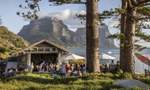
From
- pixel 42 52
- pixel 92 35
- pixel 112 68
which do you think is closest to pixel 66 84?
pixel 92 35

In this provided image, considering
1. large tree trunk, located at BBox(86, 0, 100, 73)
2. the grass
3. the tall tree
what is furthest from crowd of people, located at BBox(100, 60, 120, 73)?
the grass

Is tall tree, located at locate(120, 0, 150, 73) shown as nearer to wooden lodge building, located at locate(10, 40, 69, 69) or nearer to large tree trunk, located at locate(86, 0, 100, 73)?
large tree trunk, located at locate(86, 0, 100, 73)

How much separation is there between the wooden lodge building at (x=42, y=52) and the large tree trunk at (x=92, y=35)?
92.7ft

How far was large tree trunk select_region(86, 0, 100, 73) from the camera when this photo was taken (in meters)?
32.5

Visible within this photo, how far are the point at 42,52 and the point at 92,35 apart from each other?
1155 inches

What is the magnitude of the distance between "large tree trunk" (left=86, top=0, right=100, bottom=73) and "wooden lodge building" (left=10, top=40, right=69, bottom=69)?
2827cm

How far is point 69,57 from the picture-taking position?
58.9 m

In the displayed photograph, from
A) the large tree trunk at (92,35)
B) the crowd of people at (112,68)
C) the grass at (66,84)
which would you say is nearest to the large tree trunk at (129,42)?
the grass at (66,84)

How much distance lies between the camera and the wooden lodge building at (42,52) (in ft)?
202

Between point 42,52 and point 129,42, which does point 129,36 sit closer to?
point 129,42

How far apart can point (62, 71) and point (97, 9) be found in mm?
7630

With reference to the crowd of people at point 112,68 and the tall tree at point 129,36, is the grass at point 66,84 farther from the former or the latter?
the crowd of people at point 112,68

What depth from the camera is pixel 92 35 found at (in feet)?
108

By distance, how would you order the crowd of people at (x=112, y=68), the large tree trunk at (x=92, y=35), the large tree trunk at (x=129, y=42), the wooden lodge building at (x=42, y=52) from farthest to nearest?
1. the wooden lodge building at (x=42, y=52)
2. the crowd of people at (x=112, y=68)
3. the large tree trunk at (x=92, y=35)
4. the large tree trunk at (x=129, y=42)
